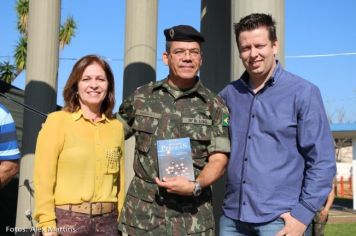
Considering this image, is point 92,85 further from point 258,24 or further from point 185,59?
point 258,24

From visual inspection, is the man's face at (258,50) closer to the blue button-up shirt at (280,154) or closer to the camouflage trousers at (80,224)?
the blue button-up shirt at (280,154)

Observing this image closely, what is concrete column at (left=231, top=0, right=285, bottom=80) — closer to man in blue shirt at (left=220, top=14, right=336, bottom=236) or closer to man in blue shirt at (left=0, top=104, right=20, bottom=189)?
man in blue shirt at (left=220, top=14, right=336, bottom=236)

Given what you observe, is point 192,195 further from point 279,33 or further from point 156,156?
point 279,33

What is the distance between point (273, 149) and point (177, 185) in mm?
607

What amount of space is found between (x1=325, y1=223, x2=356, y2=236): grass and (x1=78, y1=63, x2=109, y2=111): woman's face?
1118cm

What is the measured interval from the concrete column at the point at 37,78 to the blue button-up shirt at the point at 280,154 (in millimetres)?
6055

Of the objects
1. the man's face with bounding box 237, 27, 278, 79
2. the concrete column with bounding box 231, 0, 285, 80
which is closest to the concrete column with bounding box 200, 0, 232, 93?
the concrete column with bounding box 231, 0, 285, 80

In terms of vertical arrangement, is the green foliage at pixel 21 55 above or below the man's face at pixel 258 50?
above

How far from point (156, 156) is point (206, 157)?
329mm

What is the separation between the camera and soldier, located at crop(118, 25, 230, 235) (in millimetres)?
2916

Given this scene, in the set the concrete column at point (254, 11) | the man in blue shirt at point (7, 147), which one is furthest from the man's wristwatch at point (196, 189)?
the concrete column at point (254, 11)

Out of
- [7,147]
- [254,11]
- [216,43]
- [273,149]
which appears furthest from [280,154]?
[216,43]

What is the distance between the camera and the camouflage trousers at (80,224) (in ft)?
9.29

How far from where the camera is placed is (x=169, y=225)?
2.89 m
